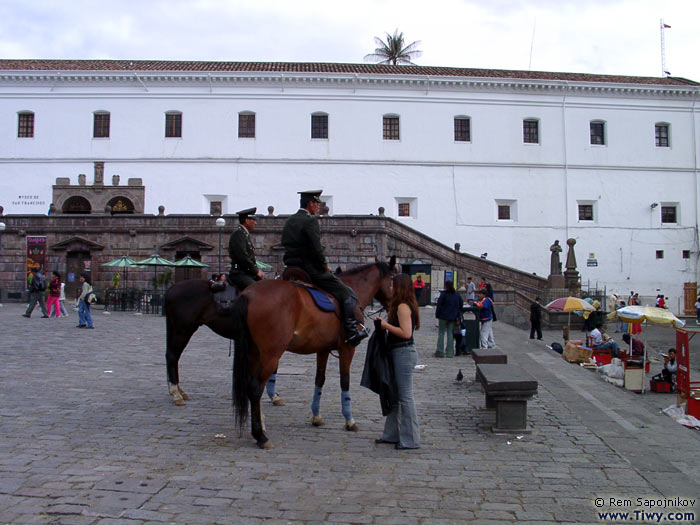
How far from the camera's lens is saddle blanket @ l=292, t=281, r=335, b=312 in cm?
685

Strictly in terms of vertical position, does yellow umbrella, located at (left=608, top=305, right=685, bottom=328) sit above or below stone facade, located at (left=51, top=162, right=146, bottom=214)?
below

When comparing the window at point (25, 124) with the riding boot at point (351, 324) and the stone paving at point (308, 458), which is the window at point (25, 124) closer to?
the stone paving at point (308, 458)

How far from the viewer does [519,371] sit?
→ 7.74m

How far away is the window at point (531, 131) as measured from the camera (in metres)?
40.0

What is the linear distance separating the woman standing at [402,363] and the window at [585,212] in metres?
37.1

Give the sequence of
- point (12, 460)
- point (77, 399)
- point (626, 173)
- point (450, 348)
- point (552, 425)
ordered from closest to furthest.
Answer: point (12, 460)
point (552, 425)
point (77, 399)
point (450, 348)
point (626, 173)

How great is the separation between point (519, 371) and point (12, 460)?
596cm

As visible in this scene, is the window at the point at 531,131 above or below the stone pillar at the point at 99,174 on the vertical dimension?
above

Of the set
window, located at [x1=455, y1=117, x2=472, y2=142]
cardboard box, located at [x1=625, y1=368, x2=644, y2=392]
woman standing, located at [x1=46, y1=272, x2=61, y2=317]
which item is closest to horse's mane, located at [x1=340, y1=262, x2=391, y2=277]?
cardboard box, located at [x1=625, y1=368, x2=644, y2=392]

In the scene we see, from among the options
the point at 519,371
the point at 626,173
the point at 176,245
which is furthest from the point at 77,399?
the point at 626,173

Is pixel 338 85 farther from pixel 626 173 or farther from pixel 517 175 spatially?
pixel 626 173

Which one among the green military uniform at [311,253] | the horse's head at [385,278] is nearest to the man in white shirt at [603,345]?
the horse's head at [385,278]

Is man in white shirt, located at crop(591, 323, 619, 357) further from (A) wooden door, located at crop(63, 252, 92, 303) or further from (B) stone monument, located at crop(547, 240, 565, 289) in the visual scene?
(A) wooden door, located at crop(63, 252, 92, 303)

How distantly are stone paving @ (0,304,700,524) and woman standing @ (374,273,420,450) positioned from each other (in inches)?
9.1
